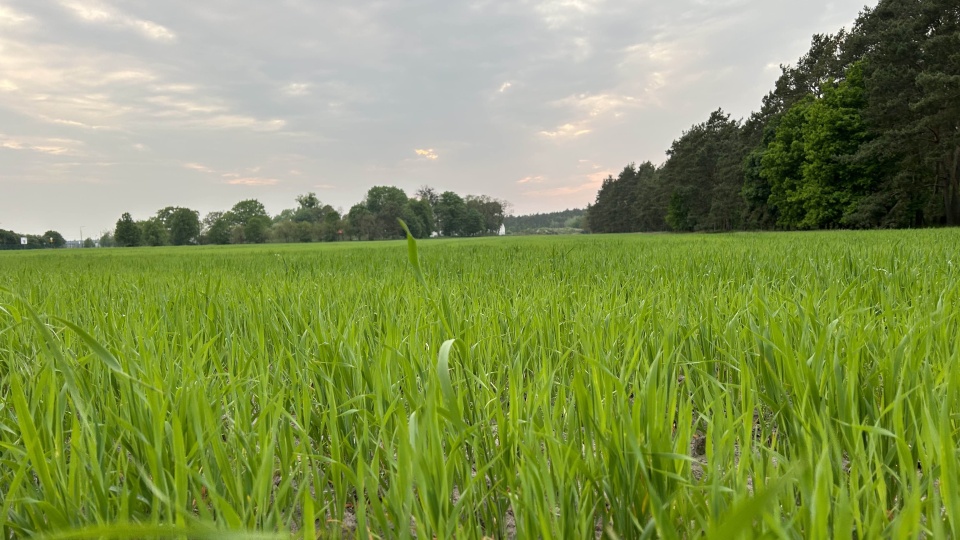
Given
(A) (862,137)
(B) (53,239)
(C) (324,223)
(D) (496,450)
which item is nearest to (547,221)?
(C) (324,223)

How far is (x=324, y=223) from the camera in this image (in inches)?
3893

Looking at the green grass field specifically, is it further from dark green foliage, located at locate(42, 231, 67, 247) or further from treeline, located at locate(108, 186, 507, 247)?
dark green foliage, located at locate(42, 231, 67, 247)

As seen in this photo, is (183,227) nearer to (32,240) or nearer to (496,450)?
(32,240)

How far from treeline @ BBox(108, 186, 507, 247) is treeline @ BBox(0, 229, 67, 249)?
1922 cm

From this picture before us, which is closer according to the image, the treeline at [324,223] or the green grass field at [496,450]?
the green grass field at [496,450]

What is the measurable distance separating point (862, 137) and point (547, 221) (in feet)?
522

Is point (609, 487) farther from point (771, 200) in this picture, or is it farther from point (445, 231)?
point (445, 231)

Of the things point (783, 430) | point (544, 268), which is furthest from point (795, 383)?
point (544, 268)

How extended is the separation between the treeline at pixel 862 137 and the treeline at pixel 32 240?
128m

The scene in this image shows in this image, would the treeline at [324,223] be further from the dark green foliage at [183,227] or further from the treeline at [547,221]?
the treeline at [547,221]

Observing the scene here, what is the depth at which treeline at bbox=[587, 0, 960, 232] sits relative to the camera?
2378 centimetres

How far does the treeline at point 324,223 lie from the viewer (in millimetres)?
97625

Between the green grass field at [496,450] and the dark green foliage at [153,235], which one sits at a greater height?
the dark green foliage at [153,235]

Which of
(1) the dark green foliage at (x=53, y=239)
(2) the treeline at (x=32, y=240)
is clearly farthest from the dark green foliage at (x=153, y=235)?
(1) the dark green foliage at (x=53, y=239)
